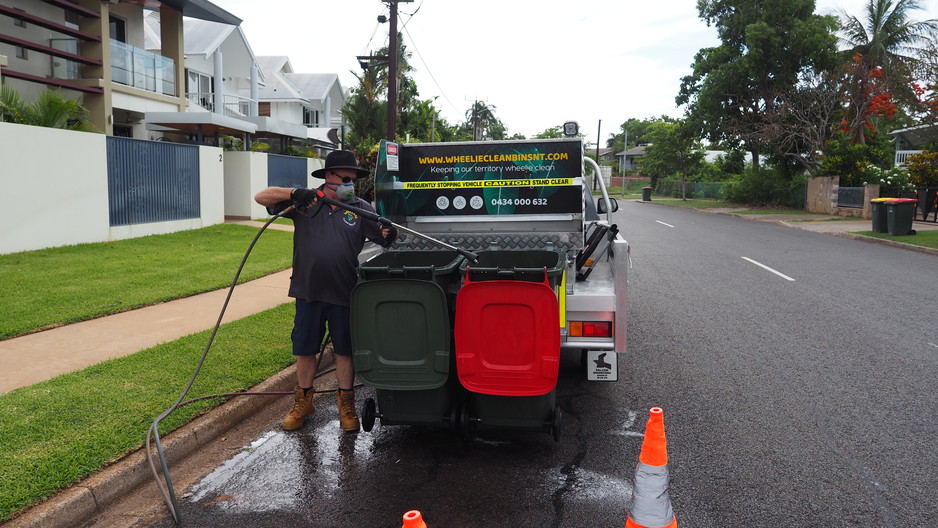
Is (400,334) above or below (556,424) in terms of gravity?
above

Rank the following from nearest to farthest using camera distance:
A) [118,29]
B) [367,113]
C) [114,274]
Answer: [114,274]
[118,29]
[367,113]

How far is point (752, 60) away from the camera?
105 feet

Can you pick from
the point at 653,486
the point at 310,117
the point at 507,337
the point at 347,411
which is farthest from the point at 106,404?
the point at 310,117

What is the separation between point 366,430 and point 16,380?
2.90 metres

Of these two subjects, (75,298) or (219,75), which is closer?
(75,298)

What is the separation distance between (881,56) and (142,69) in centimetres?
2907

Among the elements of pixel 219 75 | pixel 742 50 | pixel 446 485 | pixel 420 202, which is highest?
pixel 742 50

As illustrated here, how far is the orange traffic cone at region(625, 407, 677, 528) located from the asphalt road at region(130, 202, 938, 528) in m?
0.43

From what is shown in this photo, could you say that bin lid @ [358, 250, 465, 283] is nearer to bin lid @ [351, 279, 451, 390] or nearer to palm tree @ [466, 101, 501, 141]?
bin lid @ [351, 279, 451, 390]

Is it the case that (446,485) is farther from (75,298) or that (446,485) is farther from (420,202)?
(75,298)

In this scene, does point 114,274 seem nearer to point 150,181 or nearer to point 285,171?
point 150,181

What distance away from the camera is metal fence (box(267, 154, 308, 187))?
20969 millimetres

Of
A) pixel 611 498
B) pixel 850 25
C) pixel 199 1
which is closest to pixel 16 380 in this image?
pixel 611 498

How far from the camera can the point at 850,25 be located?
99.9 ft
